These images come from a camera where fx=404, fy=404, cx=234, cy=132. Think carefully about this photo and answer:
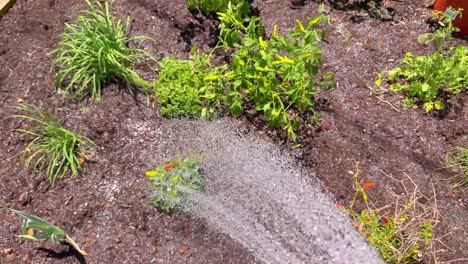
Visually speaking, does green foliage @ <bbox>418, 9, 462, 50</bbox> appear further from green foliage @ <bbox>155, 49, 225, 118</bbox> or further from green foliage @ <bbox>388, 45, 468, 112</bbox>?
green foliage @ <bbox>155, 49, 225, 118</bbox>

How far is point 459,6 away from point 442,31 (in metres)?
0.24

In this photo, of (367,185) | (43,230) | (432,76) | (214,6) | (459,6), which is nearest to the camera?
(43,230)

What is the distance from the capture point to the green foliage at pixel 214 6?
3.00m

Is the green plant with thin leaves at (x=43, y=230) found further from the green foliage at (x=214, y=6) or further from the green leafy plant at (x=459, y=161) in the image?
the green leafy plant at (x=459, y=161)

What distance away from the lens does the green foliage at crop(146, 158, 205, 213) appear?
2.46 meters

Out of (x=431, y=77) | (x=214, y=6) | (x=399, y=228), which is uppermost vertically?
(x=214, y=6)

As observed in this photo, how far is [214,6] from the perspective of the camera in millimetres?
3139

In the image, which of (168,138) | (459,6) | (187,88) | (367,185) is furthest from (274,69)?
(459,6)

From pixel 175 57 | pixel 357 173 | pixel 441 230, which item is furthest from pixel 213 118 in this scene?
pixel 441 230

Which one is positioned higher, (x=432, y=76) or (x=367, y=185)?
(x=432, y=76)

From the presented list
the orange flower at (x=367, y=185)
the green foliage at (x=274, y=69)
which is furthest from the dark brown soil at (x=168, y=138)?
the green foliage at (x=274, y=69)

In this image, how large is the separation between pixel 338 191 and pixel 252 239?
663 millimetres

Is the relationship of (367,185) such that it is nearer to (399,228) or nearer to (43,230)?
(399,228)

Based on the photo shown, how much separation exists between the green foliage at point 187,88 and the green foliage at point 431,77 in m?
1.39
